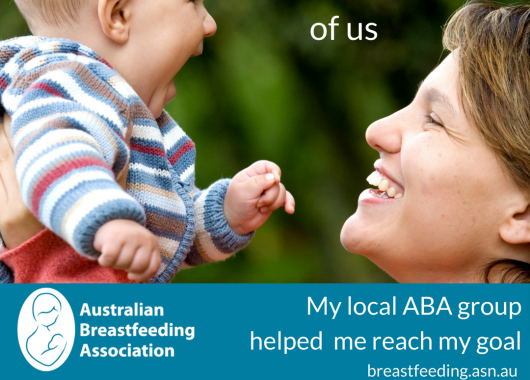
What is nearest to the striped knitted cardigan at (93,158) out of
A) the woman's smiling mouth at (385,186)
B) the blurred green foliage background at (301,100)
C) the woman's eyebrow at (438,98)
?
the woman's smiling mouth at (385,186)

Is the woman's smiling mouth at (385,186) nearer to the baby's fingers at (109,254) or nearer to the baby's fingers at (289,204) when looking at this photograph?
the baby's fingers at (289,204)

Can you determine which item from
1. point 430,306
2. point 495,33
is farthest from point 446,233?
point 495,33

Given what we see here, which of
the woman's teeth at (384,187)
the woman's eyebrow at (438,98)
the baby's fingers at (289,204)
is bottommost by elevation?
the baby's fingers at (289,204)

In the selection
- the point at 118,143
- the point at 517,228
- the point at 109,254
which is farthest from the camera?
the point at 517,228

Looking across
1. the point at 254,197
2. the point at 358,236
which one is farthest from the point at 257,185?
the point at 358,236

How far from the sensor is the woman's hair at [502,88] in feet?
4.74

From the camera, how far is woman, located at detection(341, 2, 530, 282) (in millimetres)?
1471

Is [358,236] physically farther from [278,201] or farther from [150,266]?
[150,266]

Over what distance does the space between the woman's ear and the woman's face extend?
2 centimetres

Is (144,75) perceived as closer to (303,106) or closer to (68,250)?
(68,250)

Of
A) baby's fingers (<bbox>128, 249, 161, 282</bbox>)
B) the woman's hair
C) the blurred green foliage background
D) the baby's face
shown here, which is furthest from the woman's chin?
the blurred green foliage background

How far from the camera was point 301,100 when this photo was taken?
326 cm

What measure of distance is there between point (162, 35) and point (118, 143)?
0.35 metres

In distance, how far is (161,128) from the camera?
1556 millimetres
